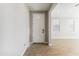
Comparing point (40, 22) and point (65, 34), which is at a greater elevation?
point (40, 22)

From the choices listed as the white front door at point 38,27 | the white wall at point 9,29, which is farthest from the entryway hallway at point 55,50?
the white front door at point 38,27

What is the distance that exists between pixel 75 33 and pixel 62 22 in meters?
1.20

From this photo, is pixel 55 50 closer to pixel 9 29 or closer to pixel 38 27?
pixel 38 27

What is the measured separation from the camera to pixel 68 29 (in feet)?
22.9

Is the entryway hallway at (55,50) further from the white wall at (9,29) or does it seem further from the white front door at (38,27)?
the white front door at (38,27)

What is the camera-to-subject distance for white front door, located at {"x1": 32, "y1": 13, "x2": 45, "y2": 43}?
677 cm

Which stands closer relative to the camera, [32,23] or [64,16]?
[32,23]

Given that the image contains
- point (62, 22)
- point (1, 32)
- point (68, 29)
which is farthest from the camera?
point (62, 22)

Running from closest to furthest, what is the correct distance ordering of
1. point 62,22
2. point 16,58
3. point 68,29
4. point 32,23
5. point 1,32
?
point 16,58 → point 1,32 → point 32,23 → point 68,29 → point 62,22

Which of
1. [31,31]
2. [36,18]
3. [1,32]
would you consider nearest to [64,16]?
[36,18]

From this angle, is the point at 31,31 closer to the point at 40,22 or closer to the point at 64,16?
the point at 40,22

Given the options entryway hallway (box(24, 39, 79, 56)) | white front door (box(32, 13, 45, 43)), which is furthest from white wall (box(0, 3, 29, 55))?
white front door (box(32, 13, 45, 43))

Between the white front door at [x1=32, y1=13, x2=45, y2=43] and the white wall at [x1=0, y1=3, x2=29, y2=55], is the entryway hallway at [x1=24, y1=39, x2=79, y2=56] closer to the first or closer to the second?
the white wall at [x1=0, y1=3, x2=29, y2=55]

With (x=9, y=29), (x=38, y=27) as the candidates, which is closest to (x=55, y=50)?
(x=38, y=27)
